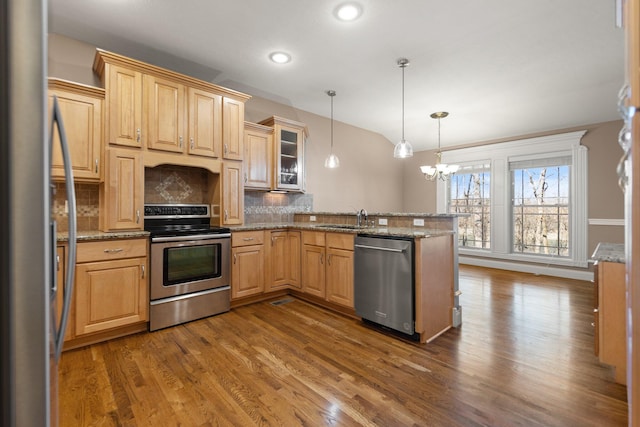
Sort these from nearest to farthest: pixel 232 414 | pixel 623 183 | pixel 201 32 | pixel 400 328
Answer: pixel 623 183 → pixel 232 414 → pixel 400 328 → pixel 201 32

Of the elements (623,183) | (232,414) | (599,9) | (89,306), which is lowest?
(232,414)

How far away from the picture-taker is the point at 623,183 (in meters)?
0.92

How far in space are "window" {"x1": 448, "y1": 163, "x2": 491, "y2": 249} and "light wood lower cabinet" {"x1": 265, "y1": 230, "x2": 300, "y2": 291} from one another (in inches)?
148

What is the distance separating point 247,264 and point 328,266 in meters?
0.94

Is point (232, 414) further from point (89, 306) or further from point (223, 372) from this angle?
point (89, 306)

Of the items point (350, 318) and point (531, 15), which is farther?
point (350, 318)

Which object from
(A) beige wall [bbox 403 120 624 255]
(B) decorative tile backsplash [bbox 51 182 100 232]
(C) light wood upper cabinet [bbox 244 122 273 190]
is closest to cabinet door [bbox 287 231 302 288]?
(C) light wood upper cabinet [bbox 244 122 273 190]

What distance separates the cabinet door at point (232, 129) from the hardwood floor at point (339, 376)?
185 cm

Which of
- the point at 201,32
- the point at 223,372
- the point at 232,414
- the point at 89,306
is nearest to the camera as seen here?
the point at 232,414

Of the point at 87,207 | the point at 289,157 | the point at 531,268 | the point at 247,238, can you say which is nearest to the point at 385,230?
the point at 247,238

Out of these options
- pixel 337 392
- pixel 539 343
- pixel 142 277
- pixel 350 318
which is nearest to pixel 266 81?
pixel 142 277

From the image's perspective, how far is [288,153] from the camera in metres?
4.21

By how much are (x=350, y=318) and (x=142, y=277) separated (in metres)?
2.01

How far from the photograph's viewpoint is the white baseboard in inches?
182
